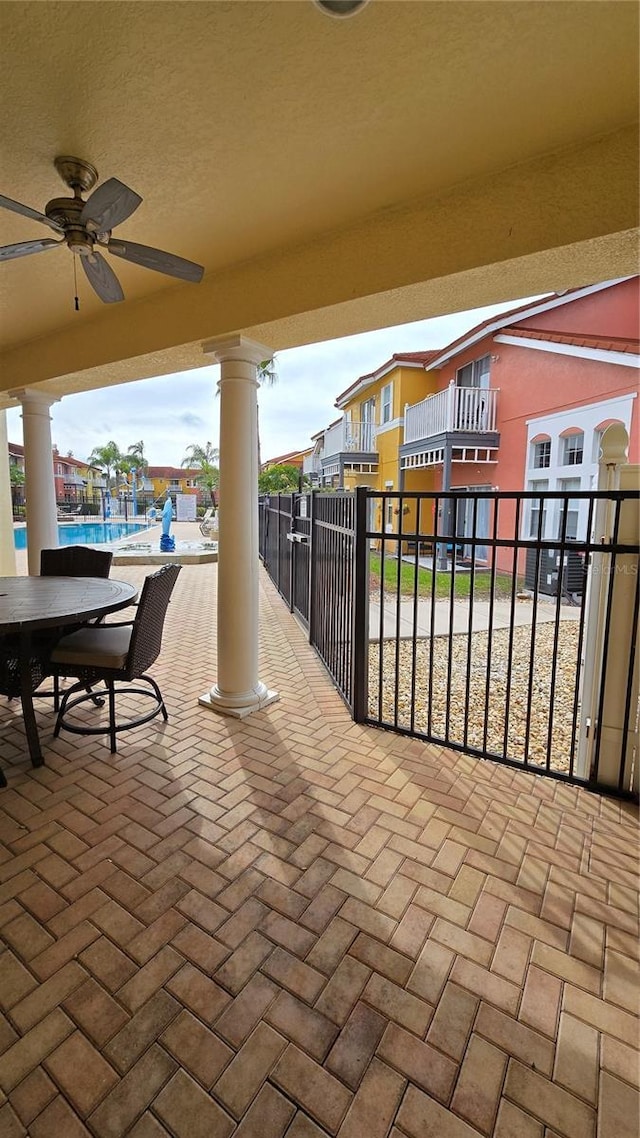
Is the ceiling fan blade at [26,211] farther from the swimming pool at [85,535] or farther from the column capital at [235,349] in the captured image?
the swimming pool at [85,535]

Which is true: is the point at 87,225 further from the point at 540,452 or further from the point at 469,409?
the point at 469,409

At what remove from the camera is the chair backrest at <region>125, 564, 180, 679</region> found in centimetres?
271

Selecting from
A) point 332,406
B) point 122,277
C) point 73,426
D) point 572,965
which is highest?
point 73,426

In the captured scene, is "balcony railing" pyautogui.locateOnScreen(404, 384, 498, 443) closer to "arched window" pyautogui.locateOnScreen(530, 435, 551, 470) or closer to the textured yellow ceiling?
"arched window" pyautogui.locateOnScreen(530, 435, 551, 470)

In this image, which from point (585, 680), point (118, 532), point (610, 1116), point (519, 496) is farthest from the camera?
point (118, 532)

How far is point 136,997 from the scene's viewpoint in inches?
54.8

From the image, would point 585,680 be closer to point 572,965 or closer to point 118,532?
point 572,965

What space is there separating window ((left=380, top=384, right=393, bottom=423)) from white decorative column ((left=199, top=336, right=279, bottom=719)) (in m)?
12.0

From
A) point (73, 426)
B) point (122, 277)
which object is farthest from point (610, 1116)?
point (73, 426)

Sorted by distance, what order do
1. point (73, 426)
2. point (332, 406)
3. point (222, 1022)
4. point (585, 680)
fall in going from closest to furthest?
1. point (222, 1022)
2. point (585, 680)
3. point (332, 406)
4. point (73, 426)

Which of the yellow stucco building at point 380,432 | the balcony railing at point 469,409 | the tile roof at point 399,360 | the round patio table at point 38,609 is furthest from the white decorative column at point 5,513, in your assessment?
the tile roof at point 399,360

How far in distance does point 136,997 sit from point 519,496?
7.84 feet

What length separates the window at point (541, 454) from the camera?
30.8 ft

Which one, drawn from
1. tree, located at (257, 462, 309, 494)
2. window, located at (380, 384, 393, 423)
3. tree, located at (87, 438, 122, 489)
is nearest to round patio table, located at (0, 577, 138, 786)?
window, located at (380, 384, 393, 423)
